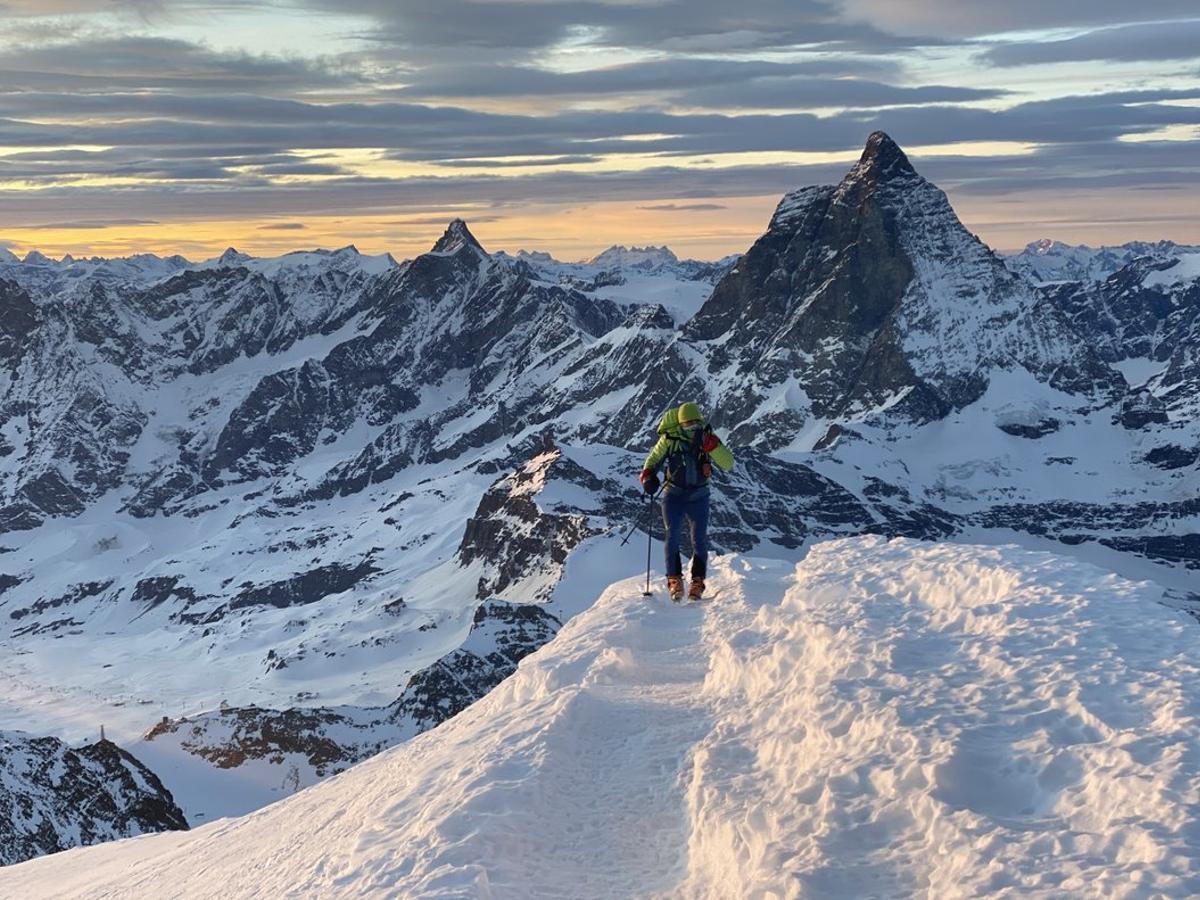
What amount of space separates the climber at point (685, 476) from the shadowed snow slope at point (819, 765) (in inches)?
99.3

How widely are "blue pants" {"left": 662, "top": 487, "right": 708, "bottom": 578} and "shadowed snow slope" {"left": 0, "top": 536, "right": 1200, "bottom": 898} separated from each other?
8.53ft

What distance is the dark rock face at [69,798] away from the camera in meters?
72.1

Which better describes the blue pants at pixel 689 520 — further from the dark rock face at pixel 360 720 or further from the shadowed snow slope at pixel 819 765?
the dark rock face at pixel 360 720

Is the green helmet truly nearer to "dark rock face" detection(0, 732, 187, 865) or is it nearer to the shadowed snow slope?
the shadowed snow slope

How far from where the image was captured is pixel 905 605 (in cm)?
1631

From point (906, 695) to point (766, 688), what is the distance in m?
2.27

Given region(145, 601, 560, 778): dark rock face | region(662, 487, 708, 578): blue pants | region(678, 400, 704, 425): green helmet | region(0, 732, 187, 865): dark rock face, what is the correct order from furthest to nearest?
region(145, 601, 560, 778): dark rock face
region(0, 732, 187, 865): dark rock face
region(662, 487, 708, 578): blue pants
region(678, 400, 704, 425): green helmet

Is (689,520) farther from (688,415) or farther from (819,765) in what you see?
(819,765)

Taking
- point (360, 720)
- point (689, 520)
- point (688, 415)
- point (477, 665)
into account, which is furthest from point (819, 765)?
point (477, 665)

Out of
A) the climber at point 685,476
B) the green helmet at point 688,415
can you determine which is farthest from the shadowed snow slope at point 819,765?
the green helmet at point 688,415

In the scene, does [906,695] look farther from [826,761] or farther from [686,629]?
[686,629]

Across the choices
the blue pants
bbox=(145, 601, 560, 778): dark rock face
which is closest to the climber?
the blue pants

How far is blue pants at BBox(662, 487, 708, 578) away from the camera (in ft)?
70.6

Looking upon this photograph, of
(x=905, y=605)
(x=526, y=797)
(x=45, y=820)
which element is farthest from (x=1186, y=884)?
(x=45, y=820)
